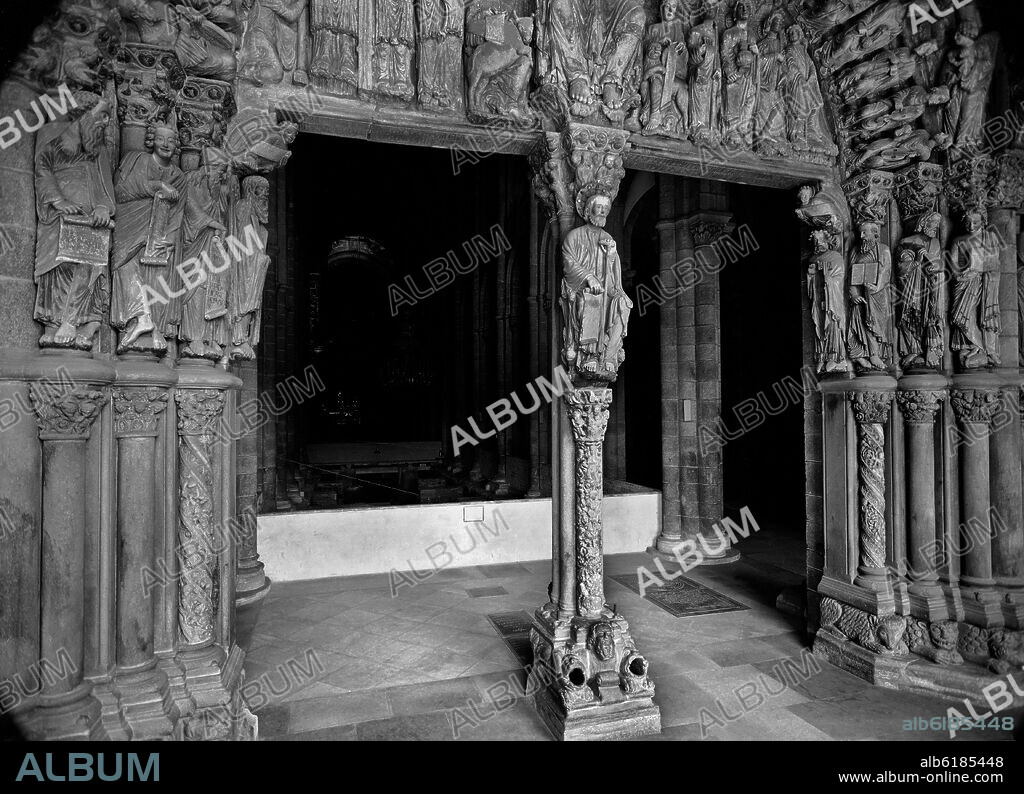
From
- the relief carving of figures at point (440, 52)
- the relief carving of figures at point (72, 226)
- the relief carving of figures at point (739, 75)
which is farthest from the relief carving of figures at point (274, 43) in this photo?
the relief carving of figures at point (739, 75)

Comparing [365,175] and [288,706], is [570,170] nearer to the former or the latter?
[288,706]

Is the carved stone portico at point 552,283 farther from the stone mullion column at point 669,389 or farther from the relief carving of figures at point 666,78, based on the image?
the stone mullion column at point 669,389

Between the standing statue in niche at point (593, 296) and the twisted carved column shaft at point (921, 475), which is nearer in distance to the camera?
the standing statue in niche at point (593, 296)

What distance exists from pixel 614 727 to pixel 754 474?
9.75 meters

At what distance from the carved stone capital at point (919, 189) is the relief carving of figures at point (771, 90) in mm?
916

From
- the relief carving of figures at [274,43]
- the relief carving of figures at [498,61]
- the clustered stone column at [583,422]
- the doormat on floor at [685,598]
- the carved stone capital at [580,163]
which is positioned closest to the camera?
the relief carving of figures at [274,43]

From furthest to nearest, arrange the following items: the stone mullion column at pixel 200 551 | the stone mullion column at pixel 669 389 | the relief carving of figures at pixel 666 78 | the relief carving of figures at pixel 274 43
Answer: the stone mullion column at pixel 669 389
the relief carving of figures at pixel 666 78
the relief carving of figures at pixel 274 43
the stone mullion column at pixel 200 551

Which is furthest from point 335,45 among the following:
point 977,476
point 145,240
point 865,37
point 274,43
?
point 977,476

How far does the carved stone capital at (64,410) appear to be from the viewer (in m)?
2.62

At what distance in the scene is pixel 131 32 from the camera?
9.66ft

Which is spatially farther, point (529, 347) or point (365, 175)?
point (365, 175)

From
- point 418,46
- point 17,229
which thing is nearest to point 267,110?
point 418,46

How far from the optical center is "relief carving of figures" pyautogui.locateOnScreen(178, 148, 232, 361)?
315 cm

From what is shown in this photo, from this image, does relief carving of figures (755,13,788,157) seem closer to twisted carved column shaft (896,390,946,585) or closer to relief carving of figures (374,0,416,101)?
twisted carved column shaft (896,390,946,585)
